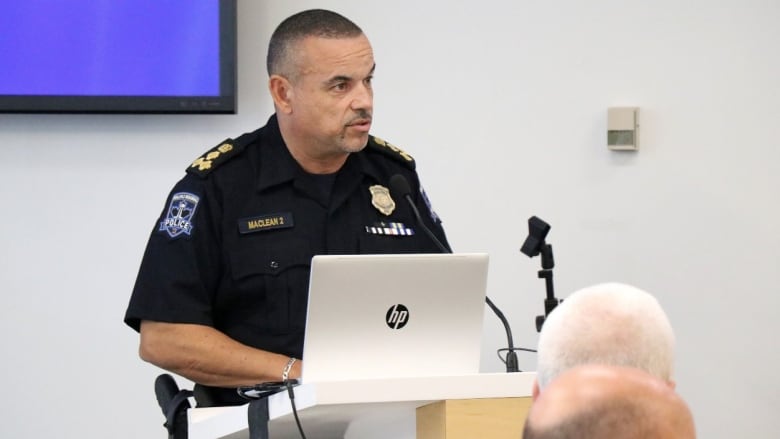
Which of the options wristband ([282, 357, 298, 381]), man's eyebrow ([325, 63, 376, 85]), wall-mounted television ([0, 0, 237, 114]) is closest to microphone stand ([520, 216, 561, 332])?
wristband ([282, 357, 298, 381])

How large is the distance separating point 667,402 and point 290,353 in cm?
188

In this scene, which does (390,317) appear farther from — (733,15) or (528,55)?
(733,15)

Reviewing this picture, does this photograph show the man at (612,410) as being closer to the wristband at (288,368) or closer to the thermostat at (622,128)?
the wristband at (288,368)

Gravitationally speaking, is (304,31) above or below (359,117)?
above

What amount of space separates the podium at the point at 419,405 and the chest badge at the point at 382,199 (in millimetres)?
865

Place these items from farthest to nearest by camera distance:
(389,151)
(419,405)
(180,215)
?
(389,151) < (180,215) < (419,405)

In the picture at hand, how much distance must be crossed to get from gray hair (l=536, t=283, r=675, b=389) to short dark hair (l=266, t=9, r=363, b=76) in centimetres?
168

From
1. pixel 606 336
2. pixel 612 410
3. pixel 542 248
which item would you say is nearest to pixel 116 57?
pixel 542 248

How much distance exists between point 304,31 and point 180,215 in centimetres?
53

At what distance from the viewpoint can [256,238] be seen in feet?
8.89

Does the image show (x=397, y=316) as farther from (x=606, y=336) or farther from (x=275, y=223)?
(x=606, y=336)

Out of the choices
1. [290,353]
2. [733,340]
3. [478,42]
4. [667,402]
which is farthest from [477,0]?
[667,402]

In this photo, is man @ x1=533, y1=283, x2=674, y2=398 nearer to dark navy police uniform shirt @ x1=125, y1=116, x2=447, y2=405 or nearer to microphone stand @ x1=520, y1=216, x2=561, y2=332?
microphone stand @ x1=520, y1=216, x2=561, y2=332

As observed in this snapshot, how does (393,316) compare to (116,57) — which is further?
(116,57)
